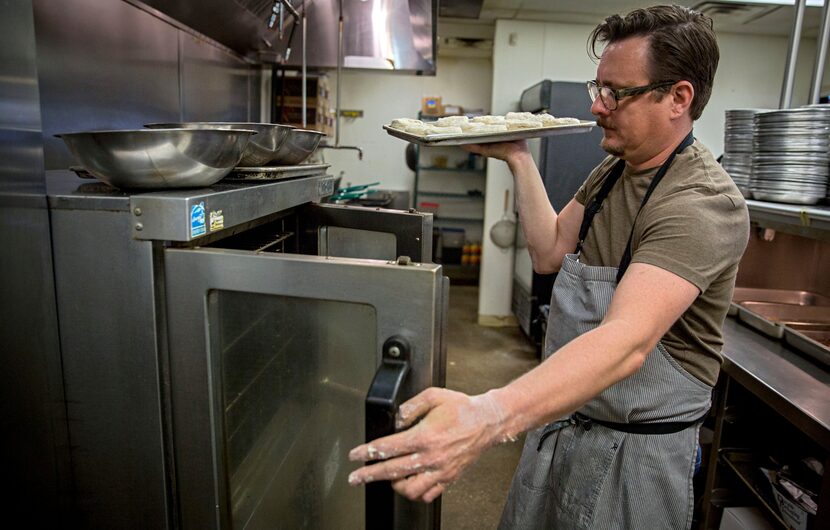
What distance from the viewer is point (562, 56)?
4.77m

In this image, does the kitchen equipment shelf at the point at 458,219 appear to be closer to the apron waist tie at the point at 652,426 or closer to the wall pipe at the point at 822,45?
the wall pipe at the point at 822,45

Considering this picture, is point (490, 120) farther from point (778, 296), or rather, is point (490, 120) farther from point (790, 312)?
point (778, 296)

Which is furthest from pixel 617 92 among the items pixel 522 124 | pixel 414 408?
pixel 414 408

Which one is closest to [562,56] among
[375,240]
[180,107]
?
[180,107]

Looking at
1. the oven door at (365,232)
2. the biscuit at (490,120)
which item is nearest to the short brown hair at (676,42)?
the biscuit at (490,120)

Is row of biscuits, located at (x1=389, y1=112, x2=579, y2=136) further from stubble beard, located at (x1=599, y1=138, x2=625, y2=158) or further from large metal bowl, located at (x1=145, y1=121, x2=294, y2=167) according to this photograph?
large metal bowl, located at (x1=145, y1=121, x2=294, y2=167)

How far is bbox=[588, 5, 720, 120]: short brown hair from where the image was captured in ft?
3.87

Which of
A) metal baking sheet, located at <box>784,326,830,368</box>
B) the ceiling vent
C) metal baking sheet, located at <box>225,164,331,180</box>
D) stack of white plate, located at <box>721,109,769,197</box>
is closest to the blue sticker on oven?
metal baking sheet, located at <box>225,164,331,180</box>

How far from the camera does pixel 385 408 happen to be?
0.75 meters

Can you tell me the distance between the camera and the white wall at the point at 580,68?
4.75m

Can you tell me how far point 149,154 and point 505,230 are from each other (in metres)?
4.31

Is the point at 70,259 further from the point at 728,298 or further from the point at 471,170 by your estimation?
the point at 471,170

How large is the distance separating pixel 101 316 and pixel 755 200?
250 cm

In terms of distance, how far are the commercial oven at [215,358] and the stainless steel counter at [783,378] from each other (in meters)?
1.23
